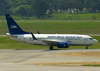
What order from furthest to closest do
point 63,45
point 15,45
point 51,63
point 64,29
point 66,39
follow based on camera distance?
point 64,29
point 15,45
point 66,39
point 63,45
point 51,63

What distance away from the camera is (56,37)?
223 feet

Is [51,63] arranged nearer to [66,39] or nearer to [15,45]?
[66,39]

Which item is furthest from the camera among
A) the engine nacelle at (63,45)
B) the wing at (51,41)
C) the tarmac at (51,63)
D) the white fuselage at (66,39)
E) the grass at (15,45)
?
the grass at (15,45)

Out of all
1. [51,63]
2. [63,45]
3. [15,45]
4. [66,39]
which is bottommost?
[15,45]

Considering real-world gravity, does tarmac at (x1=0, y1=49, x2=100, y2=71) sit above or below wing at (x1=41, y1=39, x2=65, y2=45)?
above

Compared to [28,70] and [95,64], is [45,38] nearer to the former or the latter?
[95,64]

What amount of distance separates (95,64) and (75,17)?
146171 mm

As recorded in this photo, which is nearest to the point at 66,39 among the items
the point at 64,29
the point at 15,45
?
the point at 15,45

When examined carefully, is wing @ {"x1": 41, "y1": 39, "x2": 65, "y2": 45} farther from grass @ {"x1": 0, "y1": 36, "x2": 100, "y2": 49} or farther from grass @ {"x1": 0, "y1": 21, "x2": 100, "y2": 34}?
grass @ {"x1": 0, "y1": 21, "x2": 100, "y2": 34}

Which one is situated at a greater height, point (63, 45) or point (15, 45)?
point (63, 45)

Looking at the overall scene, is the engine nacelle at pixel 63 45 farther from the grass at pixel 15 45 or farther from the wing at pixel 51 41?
the grass at pixel 15 45

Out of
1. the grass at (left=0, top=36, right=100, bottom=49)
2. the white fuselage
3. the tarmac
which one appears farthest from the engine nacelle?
the tarmac

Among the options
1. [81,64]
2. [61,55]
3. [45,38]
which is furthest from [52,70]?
[45,38]

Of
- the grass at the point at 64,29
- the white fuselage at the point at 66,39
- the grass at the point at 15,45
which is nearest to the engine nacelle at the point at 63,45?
the white fuselage at the point at 66,39
